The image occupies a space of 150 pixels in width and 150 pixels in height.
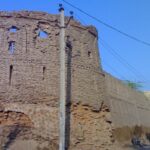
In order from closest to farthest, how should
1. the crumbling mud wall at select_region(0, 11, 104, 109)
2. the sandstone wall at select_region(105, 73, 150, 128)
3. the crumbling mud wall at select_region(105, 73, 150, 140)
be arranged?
the crumbling mud wall at select_region(0, 11, 104, 109) → the crumbling mud wall at select_region(105, 73, 150, 140) → the sandstone wall at select_region(105, 73, 150, 128)

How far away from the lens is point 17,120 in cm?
1902

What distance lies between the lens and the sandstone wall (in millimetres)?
32344

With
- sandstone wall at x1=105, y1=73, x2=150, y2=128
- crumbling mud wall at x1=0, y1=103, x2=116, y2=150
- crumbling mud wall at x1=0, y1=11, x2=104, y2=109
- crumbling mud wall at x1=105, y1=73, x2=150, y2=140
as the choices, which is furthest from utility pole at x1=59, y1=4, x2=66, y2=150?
sandstone wall at x1=105, y1=73, x2=150, y2=128

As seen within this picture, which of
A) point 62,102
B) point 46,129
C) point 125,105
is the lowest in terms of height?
point 46,129

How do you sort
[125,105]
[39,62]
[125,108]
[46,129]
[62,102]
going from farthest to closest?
[125,105], [125,108], [39,62], [46,129], [62,102]

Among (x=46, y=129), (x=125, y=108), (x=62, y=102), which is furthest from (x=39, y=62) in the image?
(x=125, y=108)

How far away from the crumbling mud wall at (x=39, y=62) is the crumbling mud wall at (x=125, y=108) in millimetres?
5590

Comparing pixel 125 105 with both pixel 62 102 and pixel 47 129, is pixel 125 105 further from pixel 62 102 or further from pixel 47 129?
pixel 62 102

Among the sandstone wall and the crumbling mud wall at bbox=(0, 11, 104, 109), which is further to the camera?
the sandstone wall

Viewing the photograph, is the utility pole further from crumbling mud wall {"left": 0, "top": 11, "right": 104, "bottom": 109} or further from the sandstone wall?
the sandstone wall

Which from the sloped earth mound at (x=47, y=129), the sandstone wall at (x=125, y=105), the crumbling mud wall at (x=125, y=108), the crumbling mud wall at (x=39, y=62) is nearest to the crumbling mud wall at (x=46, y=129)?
the sloped earth mound at (x=47, y=129)

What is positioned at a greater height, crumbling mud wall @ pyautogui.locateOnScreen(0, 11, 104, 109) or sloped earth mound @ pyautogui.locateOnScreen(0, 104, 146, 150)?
crumbling mud wall @ pyautogui.locateOnScreen(0, 11, 104, 109)

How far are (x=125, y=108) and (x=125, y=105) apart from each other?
1.59 feet

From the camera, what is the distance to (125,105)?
3697 centimetres
